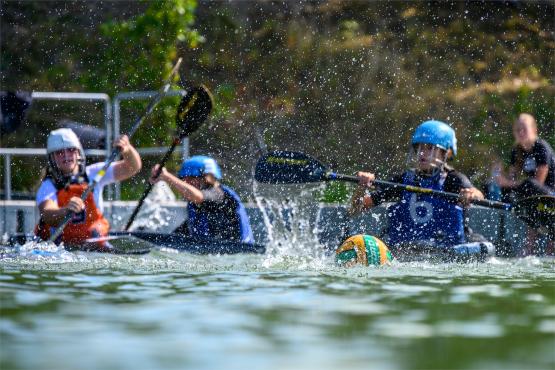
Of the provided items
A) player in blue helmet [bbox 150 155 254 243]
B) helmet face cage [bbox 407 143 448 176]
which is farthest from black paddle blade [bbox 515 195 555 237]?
player in blue helmet [bbox 150 155 254 243]

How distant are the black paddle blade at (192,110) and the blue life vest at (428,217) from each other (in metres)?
1.96

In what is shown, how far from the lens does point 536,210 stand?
9.30 m

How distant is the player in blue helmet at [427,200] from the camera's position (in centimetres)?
880

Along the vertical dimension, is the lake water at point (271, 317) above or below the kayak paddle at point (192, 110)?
below

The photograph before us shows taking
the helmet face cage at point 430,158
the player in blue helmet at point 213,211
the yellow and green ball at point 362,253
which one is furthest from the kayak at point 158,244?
the helmet face cage at point 430,158

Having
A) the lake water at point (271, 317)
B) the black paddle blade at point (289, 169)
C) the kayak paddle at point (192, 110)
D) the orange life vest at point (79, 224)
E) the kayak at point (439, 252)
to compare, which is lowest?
the lake water at point (271, 317)

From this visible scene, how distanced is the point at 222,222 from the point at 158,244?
878 mm

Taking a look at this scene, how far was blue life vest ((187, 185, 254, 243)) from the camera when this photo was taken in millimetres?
9688

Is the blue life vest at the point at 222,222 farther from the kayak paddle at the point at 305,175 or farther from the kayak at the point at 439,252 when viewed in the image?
the kayak at the point at 439,252

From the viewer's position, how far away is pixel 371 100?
56.0 ft

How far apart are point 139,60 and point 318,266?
690 centimetres

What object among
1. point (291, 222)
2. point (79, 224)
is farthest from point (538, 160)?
point (79, 224)

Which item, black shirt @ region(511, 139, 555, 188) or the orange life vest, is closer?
the orange life vest

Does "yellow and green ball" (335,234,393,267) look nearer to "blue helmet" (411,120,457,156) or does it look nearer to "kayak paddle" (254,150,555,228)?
"kayak paddle" (254,150,555,228)
